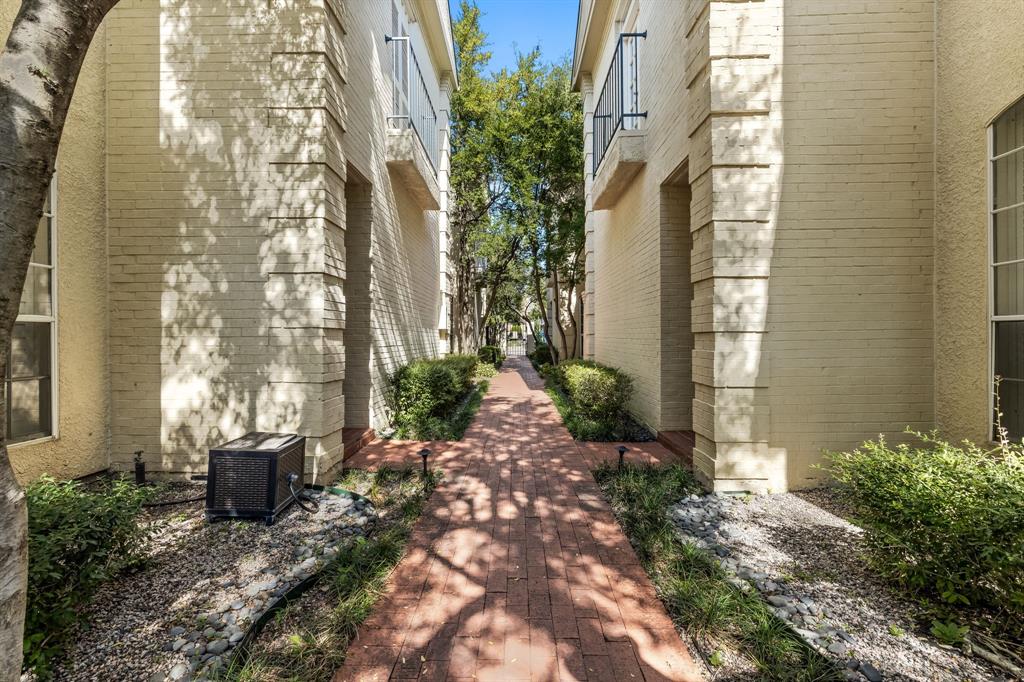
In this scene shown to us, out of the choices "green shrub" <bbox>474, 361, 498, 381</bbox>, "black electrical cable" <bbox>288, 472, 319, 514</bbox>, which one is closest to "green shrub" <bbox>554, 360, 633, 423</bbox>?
"black electrical cable" <bbox>288, 472, 319, 514</bbox>

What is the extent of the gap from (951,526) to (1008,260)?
2754mm

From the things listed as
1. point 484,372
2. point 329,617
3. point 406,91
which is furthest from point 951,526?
point 484,372

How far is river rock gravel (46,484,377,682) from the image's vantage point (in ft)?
7.55

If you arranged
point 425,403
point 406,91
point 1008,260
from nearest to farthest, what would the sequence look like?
1. point 1008,260
2. point 425,403
3. point 406,91

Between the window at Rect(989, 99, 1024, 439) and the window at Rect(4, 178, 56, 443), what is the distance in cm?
845

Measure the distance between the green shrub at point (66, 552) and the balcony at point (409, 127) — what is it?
612 centimetres

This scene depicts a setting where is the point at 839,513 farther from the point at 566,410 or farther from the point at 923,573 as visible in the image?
the point at 566,410

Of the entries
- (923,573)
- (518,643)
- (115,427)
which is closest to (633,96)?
(923,573)

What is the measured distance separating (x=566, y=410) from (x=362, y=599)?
21.0ft

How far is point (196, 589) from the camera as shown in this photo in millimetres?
2926

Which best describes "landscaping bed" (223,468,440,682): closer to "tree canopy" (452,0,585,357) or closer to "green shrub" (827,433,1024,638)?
"green shrub" (827,433,1024,638)

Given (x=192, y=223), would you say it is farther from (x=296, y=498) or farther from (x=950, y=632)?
(x=950, y=632)

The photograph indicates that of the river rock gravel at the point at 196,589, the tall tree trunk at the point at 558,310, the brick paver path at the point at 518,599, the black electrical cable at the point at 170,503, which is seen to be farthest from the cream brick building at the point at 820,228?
the tall tree trunk at the point at 558,310

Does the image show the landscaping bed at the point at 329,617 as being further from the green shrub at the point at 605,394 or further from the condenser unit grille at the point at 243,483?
the green shrub at the point at 605,394
